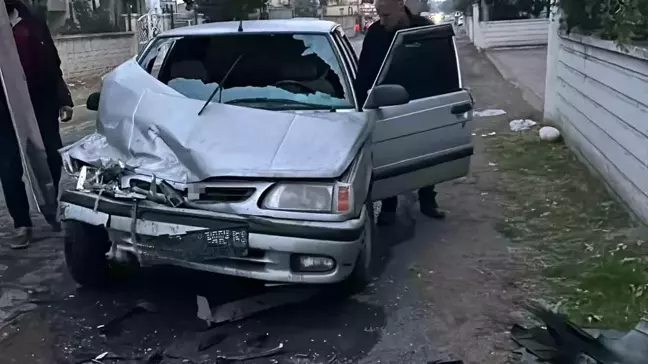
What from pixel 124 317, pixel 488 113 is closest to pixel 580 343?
pixel 124 317

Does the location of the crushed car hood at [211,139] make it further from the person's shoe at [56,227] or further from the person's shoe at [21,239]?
the person's shoe at [56,227]

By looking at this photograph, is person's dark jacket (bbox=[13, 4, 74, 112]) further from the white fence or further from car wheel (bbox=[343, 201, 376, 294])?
the white fence

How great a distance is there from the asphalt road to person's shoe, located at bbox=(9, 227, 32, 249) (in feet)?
0.26

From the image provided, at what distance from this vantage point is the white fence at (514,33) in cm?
2916

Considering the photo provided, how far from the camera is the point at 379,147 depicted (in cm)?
569

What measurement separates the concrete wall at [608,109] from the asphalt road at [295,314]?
150cm

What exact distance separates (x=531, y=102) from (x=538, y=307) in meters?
10.1

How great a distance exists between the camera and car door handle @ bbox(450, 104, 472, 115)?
6.27 metres

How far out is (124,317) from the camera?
4.61 m

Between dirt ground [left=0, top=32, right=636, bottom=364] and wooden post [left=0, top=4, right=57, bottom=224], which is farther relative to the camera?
wooden post [left=0, top=4, right=57, bottom=224]

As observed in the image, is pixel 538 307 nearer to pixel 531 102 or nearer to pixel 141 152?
pixel 141 152

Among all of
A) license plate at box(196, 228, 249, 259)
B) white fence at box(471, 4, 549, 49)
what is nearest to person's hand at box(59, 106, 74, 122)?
license plate at box(196, 228, 249, 259)

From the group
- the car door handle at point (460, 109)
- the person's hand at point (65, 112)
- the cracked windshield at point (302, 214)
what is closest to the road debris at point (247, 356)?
the cracked windshield at point (302, 214)

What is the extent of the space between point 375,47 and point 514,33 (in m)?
24.7
